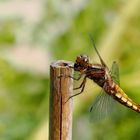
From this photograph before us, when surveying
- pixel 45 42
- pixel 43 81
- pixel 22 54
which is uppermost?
pixel 22 54

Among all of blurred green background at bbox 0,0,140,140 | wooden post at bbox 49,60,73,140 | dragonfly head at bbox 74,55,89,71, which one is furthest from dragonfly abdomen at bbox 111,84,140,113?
blurred green background at bbox 0,0,140,140

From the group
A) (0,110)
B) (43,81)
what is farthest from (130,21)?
(0,110)

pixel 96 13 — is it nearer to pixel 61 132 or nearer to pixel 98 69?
pixel 98 69

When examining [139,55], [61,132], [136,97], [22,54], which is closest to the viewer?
[61,132]

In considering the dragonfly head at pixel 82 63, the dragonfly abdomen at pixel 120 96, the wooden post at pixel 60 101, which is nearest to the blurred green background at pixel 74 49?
the dragonfly abdomen at pixel 120 96

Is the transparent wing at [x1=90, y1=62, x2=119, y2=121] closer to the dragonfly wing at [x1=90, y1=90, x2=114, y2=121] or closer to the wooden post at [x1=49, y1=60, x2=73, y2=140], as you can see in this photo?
the dragonfly wing at [x1=90, y1=90, x2=114, y2=121]

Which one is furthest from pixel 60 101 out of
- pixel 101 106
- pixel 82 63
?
pixel 101 106

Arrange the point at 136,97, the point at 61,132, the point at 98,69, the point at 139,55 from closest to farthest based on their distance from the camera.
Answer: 1. the point at 61,132
2. the point at 98,69
3. the point at 136,97
4. the point at 139,55

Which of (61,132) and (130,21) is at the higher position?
(130,21)
